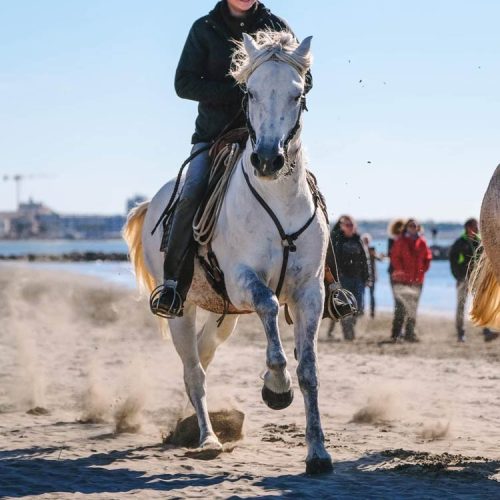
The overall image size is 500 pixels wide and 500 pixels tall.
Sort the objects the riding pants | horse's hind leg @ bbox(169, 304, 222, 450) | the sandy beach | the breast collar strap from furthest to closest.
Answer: horse's hind leg @ bbox(169, 304, 222, 450) < the riding pants < the breast collar strap < the sandy beach

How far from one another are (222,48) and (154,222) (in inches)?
69.8

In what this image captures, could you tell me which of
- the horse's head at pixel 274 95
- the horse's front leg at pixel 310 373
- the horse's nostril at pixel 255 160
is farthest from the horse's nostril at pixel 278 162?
the horse's front leg at pixel 310 373

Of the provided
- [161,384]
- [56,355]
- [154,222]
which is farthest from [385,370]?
[154,222]

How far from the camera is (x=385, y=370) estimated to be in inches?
553

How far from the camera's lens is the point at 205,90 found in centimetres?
812

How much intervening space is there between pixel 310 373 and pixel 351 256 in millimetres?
9870

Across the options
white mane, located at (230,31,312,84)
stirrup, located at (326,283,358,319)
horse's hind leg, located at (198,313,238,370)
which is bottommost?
horse's hind leg, located at (198,313,238,370)

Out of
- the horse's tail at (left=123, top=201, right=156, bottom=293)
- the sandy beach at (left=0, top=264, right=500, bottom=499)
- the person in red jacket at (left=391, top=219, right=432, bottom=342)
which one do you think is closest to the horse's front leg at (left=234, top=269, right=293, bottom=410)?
the sandy beach at (left=0, top=264, right=500, bottom=499)

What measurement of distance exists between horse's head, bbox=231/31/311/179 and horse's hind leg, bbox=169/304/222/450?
2.24 m

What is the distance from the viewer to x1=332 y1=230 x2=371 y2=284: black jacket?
1677 centimetres

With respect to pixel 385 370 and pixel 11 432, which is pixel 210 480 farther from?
pixel 385 370

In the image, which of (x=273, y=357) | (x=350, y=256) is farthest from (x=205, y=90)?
(x=350, y=256)

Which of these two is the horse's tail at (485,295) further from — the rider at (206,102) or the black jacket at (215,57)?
the black jacket at (215,57)

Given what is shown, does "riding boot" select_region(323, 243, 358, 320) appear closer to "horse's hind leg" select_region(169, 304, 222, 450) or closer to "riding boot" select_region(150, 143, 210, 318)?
"riding boot" select_region(150, 143, 210, 318)
